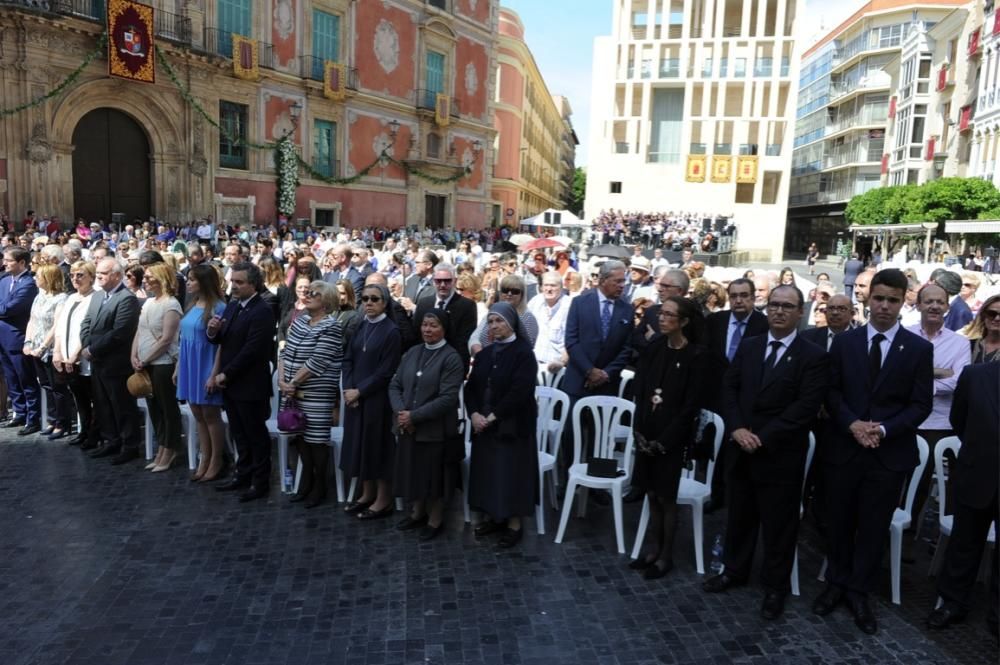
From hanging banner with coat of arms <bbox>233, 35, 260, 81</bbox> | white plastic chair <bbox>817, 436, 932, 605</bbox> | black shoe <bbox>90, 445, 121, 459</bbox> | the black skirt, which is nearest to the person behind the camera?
white plastic chair <bbox>817, 436, 932, 605</bbox>

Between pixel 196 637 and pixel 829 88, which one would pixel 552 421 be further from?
pixel 829 88

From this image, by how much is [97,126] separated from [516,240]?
42.9ft

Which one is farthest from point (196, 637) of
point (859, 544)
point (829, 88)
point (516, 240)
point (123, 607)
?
point (829, 88)

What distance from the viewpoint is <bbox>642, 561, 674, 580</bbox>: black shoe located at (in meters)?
4.63

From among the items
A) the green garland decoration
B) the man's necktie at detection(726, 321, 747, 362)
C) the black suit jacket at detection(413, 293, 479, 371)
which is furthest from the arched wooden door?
the man's necktie at detection(726, 321, 747, 362)

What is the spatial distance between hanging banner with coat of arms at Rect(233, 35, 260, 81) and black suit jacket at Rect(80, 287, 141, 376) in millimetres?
20579

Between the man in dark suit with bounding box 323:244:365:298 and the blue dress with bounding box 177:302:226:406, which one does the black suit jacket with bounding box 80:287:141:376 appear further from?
the man in dark suit with bounding box 323:244:365:298

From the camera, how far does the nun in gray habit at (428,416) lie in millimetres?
4969

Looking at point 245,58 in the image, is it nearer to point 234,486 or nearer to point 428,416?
point 234,486

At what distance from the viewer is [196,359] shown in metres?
5.86

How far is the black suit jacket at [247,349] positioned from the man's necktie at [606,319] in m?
2.72

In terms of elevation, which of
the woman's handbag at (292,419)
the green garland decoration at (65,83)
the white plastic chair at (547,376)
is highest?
the green garland decoration at (65,83)

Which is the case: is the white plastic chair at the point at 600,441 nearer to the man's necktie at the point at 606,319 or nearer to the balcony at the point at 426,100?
the man's necktie at the point at 606,319

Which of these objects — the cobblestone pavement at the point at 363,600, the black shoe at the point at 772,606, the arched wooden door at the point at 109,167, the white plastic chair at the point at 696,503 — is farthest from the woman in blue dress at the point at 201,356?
the arched wooden door at the point at 109,167
